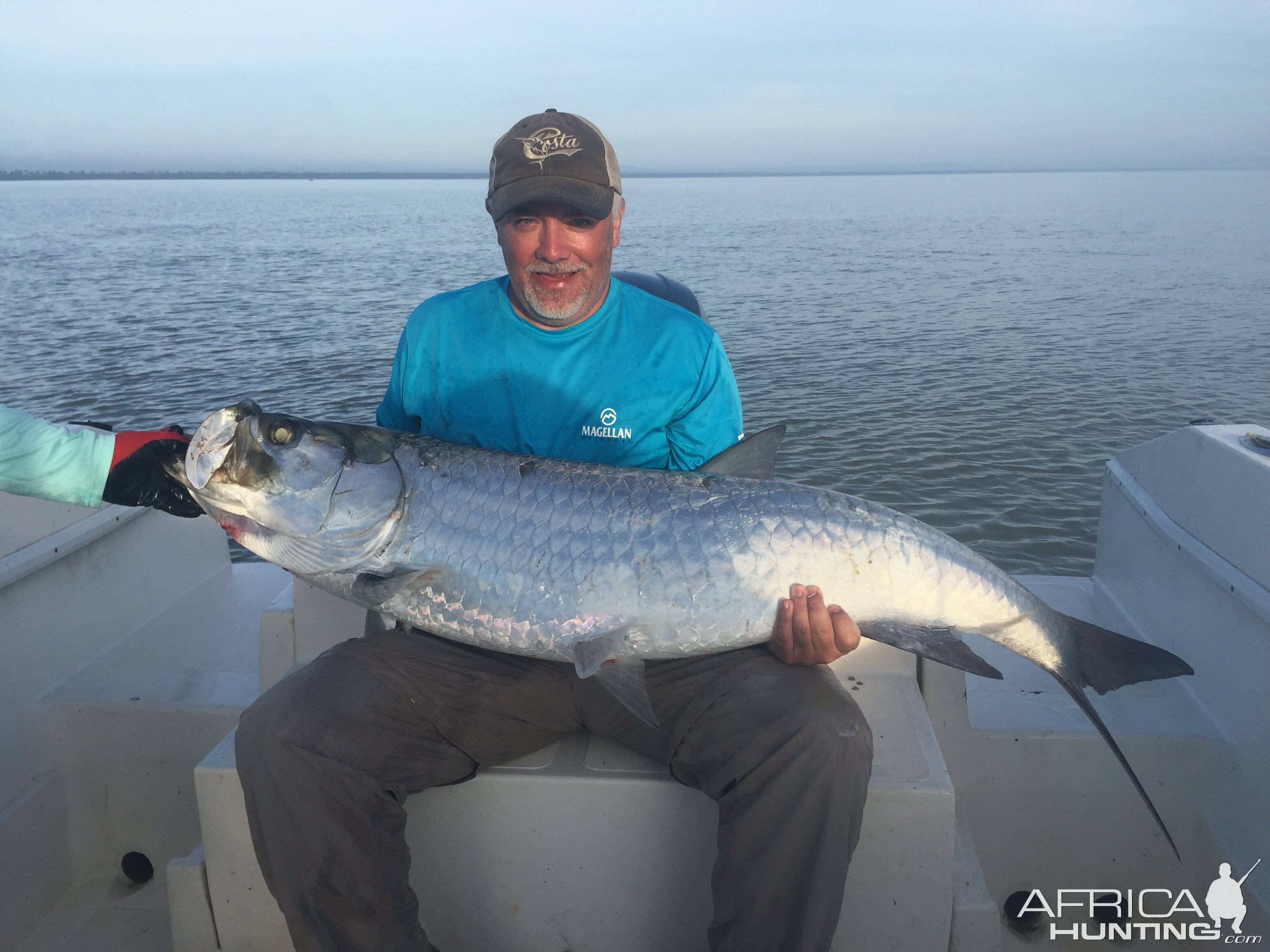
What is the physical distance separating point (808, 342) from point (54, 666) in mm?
13875

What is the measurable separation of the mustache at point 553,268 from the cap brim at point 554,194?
18 centimetres

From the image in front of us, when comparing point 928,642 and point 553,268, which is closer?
point 928,642

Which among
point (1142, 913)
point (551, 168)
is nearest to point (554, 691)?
point (551, 168)

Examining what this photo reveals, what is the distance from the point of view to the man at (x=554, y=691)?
7.00 feet

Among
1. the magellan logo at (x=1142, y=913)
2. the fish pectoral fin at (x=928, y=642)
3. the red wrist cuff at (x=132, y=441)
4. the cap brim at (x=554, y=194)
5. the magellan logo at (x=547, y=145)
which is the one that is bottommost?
the magellan logo at (x=1142, y=913)

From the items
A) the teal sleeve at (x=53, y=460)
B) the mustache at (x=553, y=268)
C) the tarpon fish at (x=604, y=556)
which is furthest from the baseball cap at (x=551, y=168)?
the teal sleeve at (x=53, y=460)

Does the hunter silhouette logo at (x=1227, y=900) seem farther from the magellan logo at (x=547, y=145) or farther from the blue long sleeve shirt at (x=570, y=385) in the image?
the magellan logo at (x=547, y=145)

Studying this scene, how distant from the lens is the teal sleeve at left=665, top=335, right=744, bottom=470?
10.3ft

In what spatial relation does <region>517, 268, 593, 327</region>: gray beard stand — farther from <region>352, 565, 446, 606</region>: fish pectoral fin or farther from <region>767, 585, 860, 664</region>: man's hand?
<region>767, 585, 860, 664</region>: man's hand

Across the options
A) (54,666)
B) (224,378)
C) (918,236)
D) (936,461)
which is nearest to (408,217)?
(918,236)

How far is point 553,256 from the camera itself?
3.10 meters

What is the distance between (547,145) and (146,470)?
1.68m

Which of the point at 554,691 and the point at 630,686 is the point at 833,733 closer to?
the point at 630,686

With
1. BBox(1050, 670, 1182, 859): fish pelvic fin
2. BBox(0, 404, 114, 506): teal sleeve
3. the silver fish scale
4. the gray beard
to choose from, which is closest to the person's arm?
BBox(0, 404, 114, 506): teal sleeve
